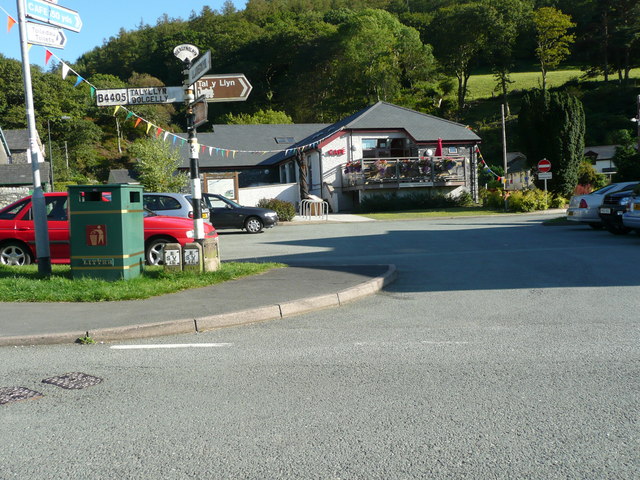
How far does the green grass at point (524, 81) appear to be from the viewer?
79188 mm

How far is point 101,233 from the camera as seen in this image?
362 inches

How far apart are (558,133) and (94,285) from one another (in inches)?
1191

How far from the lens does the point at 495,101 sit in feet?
250

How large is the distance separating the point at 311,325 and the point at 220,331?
1111 mm

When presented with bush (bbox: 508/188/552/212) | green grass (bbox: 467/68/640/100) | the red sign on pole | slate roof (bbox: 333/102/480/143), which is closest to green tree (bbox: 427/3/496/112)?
green grass (bbox: 467/68/640/100)

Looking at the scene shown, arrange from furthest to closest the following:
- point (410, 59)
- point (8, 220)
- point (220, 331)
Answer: point (410, 59) < point (8, 220) < point (220, 331)

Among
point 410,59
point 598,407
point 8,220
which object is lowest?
point 598,407

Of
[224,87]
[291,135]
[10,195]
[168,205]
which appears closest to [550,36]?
[291,135]

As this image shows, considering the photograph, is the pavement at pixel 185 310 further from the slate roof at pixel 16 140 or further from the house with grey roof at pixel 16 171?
the slate roof at pixel 16 140

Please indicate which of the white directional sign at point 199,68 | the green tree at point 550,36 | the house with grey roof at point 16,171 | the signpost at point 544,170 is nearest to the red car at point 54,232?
the white directional sign at point 199,68

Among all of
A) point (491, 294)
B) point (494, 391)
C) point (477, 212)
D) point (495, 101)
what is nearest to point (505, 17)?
point (495, 101)

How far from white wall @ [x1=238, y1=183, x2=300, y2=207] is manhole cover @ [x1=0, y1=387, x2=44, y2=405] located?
33.7 metres

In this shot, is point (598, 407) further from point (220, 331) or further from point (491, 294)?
point (491, 294)

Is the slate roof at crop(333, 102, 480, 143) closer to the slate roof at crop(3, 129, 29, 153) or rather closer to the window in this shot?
the window
